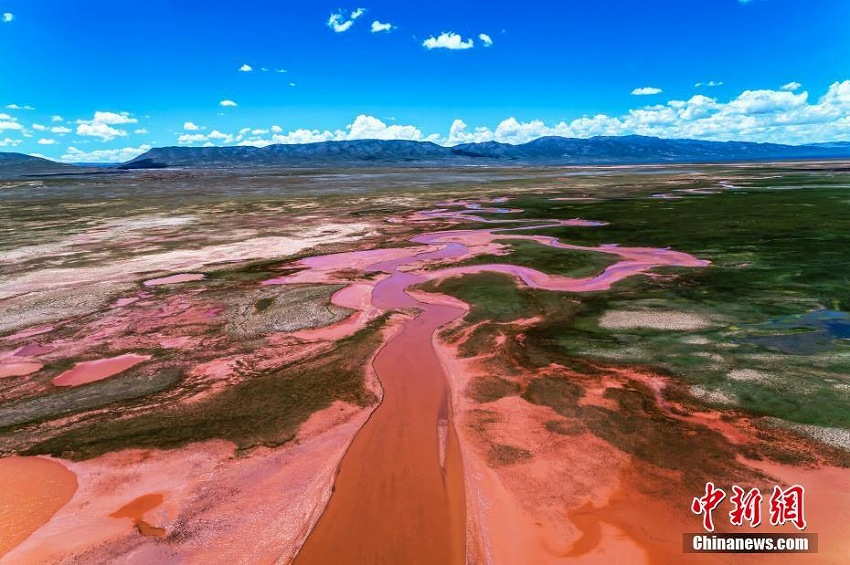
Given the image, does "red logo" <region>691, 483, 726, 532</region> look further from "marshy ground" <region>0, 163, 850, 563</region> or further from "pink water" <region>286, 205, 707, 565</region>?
"pink water" <region>286, 205, 707, 565</region>

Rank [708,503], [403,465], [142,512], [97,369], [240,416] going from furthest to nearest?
1. [97,369]
2. [240,416]
3. [403,465]
4. [142,512]
5. [708,503]

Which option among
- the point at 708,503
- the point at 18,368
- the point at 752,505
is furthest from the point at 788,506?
the point at 18,368

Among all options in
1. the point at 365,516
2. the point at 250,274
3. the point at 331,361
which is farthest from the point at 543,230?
the point at 365,516

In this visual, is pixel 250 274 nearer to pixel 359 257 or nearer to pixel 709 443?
pixel 359 257

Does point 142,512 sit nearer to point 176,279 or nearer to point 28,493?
point 28,493

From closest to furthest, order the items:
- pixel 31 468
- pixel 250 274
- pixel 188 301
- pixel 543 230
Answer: pixel 31 468 < pixel 188 301 < pixel 250 274 < pixel 543 230

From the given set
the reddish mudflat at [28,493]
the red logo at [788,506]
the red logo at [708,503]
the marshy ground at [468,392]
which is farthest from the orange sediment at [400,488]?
the red logo at [788,506]
